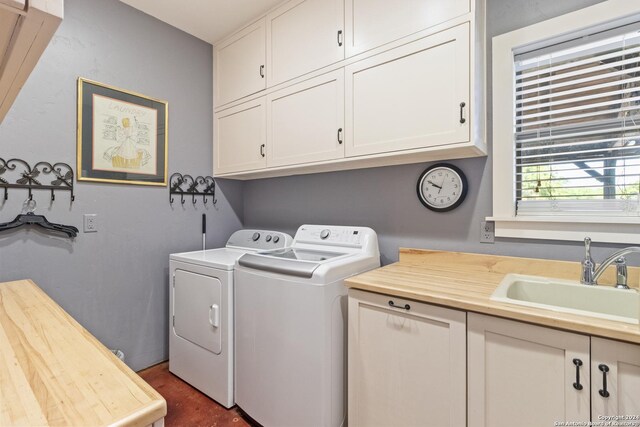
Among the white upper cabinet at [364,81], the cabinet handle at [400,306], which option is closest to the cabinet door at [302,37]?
the white upper cabinet at [364,81]

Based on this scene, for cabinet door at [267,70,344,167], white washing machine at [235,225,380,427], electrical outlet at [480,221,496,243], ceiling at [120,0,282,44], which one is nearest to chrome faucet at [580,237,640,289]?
electrical outlet at [480,221,496,243]

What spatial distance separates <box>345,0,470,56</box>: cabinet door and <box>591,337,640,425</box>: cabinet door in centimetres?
144

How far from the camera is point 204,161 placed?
8.68 feet

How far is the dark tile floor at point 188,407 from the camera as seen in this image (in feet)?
5.82

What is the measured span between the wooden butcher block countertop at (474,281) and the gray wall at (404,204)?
0.21 feet

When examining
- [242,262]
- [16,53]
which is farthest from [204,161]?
[16,53]

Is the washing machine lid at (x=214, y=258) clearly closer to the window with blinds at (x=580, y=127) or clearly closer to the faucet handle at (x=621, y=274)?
the window with blinds at (x=580, y=127)

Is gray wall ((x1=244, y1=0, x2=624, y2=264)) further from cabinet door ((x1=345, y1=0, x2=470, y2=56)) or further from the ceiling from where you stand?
the ceiling

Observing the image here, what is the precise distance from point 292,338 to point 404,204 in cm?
108

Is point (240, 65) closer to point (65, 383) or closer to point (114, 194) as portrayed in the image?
point (114, 194)

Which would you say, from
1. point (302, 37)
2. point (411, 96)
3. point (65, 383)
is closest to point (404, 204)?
point (411, 96)

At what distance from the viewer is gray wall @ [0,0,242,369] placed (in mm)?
1815

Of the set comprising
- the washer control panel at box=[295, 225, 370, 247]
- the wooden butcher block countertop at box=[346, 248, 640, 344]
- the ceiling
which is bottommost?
the wooden butcher block countertop at box=[346, 248, 640, 344]

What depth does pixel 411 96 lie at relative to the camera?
5.24ft
